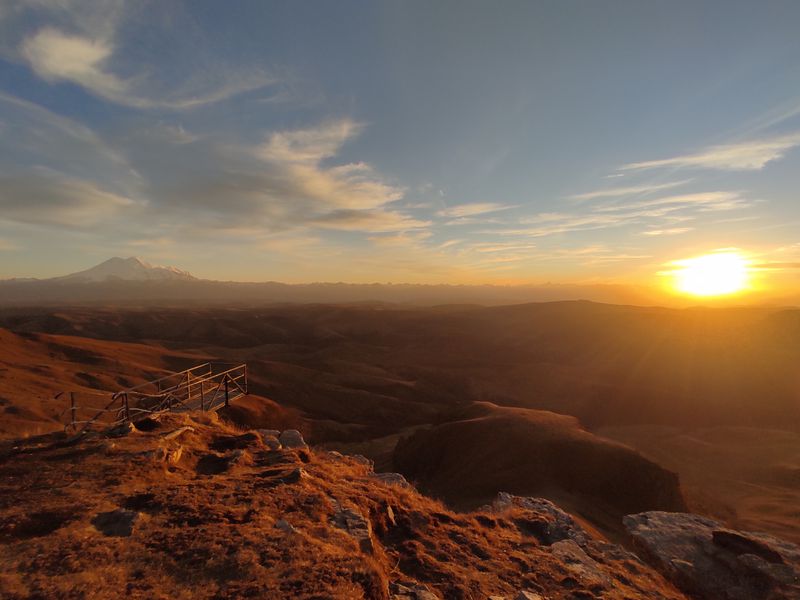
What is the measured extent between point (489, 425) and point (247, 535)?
1880 centimetres

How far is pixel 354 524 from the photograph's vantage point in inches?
251

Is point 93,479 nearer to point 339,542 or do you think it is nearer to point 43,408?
point 339,542

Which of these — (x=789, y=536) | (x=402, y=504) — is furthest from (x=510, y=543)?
(x=789, y=536)

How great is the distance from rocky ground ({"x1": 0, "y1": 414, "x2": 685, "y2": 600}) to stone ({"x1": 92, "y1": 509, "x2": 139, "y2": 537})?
2cm

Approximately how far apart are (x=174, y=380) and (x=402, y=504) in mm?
31345

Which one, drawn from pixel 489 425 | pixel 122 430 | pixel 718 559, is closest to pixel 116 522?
pixel 122 430

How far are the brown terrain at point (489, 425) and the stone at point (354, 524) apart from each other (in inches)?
9.0

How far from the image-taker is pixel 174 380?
1298 inches

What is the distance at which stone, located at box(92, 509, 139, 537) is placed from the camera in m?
5.22

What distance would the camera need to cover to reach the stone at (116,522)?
17.1ft

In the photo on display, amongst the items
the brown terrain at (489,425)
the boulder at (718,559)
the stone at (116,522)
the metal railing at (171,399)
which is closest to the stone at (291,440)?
the brown terrain at (489,425)

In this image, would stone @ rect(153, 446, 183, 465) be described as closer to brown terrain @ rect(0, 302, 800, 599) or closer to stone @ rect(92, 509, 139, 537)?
brown terrain @ rect(0, 302, 800, 599)

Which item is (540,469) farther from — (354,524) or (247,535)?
(247,535)

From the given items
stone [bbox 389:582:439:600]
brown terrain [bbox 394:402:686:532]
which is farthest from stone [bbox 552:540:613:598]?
brown terrain [bbox 394:402:686:532]
